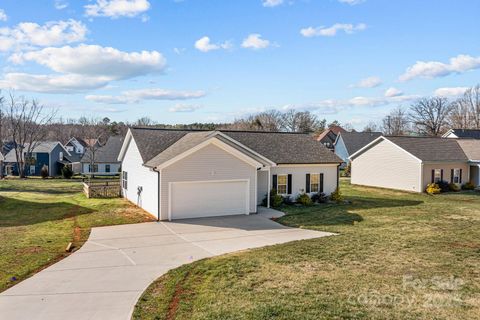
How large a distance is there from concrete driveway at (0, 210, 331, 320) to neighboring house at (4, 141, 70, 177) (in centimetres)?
4378

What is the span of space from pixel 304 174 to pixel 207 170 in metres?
7.86

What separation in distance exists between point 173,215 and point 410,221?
38.1ft

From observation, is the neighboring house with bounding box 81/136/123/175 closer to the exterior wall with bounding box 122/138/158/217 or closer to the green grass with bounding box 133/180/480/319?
the exterior wall with bounding box 122/138/158/217

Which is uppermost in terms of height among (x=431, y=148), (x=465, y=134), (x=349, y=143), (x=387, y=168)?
(x=465, y=134)

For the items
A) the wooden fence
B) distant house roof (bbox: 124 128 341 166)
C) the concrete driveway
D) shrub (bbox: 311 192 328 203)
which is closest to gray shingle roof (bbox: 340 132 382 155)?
distant house roof (bbox: 124 128 341 166)

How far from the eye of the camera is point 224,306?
301 inches

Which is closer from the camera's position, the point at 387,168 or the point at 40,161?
the point at 387,168

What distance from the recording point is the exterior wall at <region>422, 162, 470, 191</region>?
31.0m

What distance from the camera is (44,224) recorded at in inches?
675

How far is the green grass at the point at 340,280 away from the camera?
24.6 ft

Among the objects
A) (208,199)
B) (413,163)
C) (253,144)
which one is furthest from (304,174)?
(413,163)

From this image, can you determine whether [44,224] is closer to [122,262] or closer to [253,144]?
[122,262]

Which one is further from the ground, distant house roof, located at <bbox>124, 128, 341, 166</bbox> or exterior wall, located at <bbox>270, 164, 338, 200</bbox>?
distant house roof, located at <bbox>124, 128, 341, 166</bbox>

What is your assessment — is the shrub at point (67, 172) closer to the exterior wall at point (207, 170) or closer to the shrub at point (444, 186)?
the exterior wall at point (207, 170)
